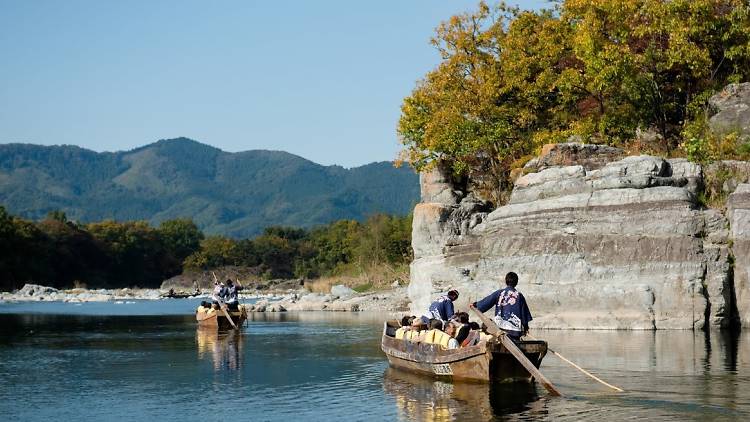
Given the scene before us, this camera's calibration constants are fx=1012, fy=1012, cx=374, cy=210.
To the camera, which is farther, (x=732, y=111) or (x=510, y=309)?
(x=732, y=111)

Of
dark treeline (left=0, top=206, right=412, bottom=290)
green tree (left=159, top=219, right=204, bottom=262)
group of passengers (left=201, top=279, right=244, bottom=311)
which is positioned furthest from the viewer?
green tree (left=159, top=219, right=204, bottom=262)

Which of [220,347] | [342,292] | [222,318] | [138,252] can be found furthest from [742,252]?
[138,252]

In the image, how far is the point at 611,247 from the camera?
110 feet

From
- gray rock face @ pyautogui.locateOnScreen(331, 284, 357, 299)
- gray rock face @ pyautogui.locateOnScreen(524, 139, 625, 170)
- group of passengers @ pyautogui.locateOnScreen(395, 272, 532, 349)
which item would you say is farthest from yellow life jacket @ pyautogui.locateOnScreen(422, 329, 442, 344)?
gray rock face @ pyautogui.locateOnScreen(331, 284, 357, 299)

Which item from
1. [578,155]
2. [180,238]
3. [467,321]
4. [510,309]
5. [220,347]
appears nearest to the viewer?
[510,309]

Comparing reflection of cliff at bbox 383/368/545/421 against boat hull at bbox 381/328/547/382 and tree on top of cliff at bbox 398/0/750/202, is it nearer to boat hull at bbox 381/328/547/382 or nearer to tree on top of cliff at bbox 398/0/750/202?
boat hull at bbox 381/328/547/382

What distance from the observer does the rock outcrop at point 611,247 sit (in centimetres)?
3200

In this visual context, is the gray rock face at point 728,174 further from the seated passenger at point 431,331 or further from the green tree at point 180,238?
the green tree at point 180,238

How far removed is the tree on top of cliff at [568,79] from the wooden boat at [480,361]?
2037cm

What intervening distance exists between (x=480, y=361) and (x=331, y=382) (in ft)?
13.6

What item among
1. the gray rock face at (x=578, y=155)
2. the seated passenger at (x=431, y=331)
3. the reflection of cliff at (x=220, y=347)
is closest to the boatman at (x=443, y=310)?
the seated passenger at (x=431, y=331)

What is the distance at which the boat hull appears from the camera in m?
20.4

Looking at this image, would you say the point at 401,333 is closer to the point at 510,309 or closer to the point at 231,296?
the point at 510,309

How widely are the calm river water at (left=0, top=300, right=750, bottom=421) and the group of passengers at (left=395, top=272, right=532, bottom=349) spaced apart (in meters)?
0.97
